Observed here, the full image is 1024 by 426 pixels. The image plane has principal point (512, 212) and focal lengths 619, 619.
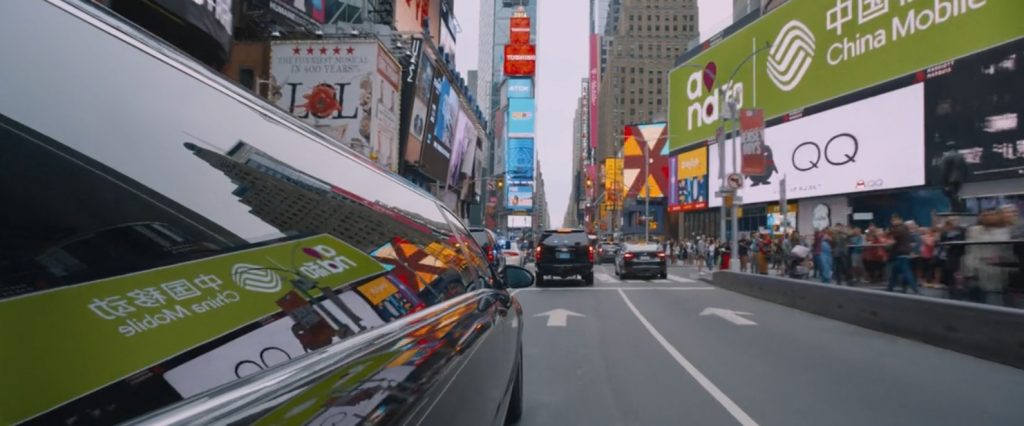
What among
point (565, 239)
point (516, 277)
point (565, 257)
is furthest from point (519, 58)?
point (516, 277)

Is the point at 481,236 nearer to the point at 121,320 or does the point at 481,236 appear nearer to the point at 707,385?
the point at 707,385

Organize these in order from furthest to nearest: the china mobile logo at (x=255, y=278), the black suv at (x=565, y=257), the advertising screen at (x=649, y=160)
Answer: the advertising screen at (x=649, y=160), the black suv at (x=565, y=257), the china mobile logo at (x=255, y=278)

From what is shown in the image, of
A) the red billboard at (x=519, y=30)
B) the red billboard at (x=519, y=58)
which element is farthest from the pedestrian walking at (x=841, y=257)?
the red billboard at (x=519, y=58)

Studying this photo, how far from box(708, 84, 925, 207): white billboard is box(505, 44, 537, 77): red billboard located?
109 m

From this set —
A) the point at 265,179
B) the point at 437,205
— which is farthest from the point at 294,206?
the point at 437,205

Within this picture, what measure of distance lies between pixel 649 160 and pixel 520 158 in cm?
6578

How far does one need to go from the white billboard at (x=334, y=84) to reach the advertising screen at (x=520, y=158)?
127m

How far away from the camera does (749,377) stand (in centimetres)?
650

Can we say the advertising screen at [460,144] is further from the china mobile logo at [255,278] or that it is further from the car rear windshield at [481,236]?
the china mobile logo at [255,278]

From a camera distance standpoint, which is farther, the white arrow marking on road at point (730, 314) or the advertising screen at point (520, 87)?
the advertising screen at point (520, 87)

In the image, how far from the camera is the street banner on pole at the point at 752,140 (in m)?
25.8

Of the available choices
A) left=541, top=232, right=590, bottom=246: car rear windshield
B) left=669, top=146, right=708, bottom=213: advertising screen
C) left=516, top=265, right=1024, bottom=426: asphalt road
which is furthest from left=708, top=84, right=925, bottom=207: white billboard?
left=516, top=265, right=1024, bottom=426: asphalt road

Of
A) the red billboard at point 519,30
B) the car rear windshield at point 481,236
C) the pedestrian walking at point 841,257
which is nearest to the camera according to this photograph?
the car rear windshield at point 481,236

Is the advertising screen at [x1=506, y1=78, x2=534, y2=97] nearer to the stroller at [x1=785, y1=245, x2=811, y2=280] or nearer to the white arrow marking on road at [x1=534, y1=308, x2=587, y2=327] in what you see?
the stroller at [x1=785, y1=245, x2=811, y2=280]
